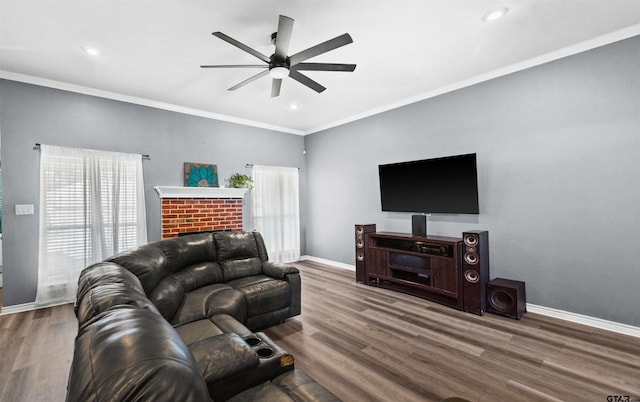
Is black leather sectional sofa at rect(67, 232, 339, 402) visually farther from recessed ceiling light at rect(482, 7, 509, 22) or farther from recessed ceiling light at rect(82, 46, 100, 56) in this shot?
recessed ceiling light at rect(482, 7, 509, 22)

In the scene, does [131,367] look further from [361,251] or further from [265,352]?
[361,251]

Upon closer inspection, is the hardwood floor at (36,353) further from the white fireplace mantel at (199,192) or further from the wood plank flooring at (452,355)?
the white fireplace mantel at (199,192)

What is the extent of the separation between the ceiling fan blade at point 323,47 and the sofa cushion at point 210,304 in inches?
88.9

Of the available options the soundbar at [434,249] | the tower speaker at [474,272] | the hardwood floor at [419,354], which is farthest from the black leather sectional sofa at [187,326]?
the tower speaker at [474,272]

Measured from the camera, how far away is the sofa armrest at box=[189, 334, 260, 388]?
4.05ft

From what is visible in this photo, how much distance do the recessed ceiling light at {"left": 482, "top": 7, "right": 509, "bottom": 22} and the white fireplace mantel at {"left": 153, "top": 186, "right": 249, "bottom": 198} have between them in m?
4.26

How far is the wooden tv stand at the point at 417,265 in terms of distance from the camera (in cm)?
355

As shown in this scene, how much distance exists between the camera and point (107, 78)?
12.1ft

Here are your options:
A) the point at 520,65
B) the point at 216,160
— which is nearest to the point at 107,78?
the point at 216,160

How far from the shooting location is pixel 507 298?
324cm

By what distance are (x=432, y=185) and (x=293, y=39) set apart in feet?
8.57

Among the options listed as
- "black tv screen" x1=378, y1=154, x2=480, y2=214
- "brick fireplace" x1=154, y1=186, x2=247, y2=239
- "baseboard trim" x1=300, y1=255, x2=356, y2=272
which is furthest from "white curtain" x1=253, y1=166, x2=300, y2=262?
"black tv screen" x1=378, y1=154, x2=480, y2=214

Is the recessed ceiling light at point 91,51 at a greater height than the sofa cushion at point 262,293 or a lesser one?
greater

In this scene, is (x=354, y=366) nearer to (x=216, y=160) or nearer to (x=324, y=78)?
(x=324, y=78)
